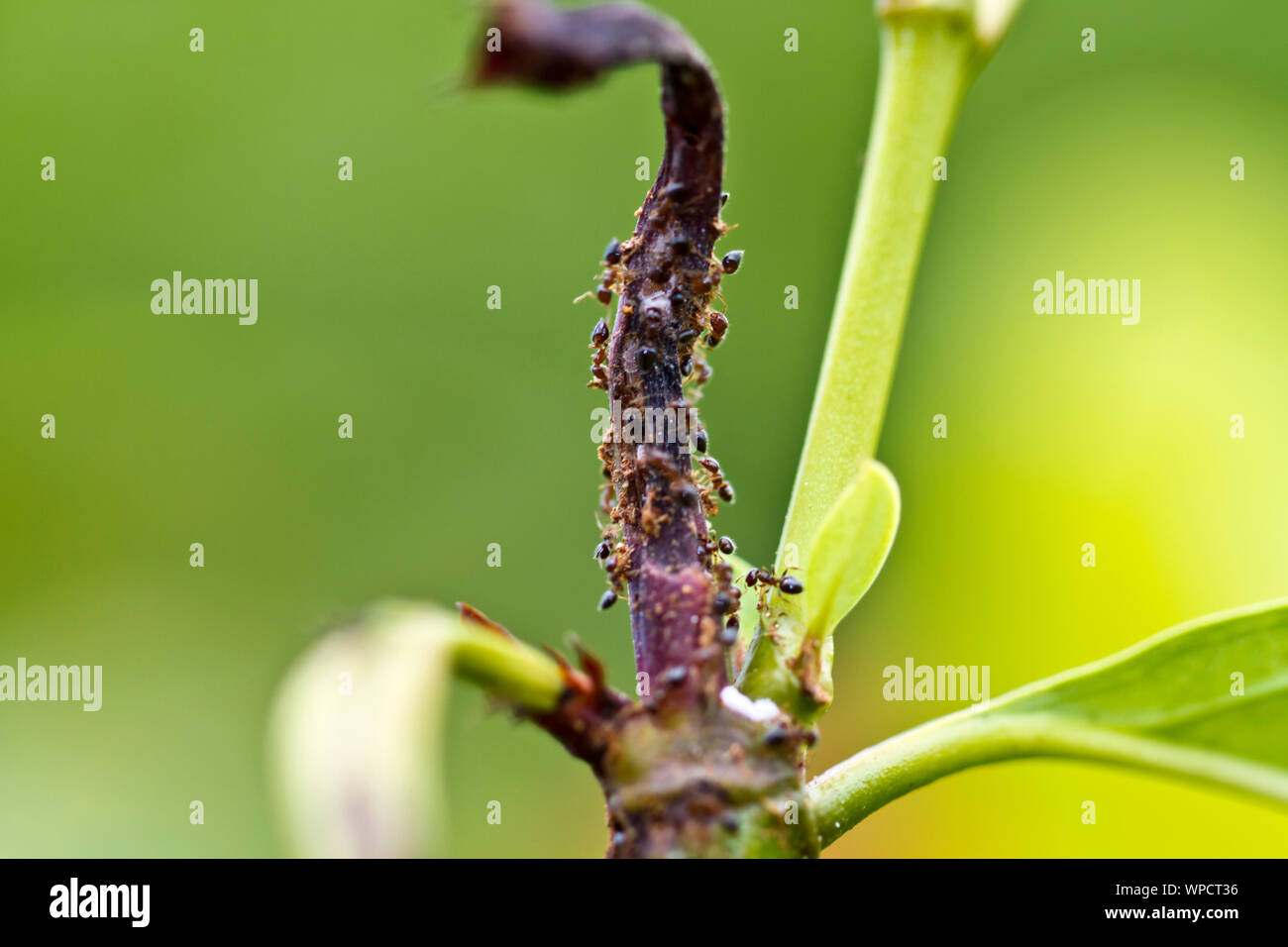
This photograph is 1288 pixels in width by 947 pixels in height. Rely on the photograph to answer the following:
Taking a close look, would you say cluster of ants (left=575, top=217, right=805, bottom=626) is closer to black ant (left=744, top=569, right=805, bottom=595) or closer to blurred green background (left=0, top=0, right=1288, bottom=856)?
black ant (left=744, top=569, right=805, bottom=595)

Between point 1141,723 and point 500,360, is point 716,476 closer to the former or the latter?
point 1141,723

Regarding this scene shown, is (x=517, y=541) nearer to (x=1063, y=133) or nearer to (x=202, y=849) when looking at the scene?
(x=202, y=849)

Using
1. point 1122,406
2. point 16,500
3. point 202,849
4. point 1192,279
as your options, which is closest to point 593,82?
point 1122,406

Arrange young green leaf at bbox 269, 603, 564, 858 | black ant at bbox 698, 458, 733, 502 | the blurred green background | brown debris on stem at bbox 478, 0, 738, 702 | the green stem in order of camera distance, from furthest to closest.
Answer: the blurred green background < black ant at bbox 698, 458, 733, 502 < the green stem < brown debris on stem at bbox 478, 0, 738, 702 < young green leaf at bbox 269, 603, 564, 858

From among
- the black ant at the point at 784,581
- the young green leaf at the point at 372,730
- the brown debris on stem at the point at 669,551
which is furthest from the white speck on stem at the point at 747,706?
the young green leaf at the point at 372,730

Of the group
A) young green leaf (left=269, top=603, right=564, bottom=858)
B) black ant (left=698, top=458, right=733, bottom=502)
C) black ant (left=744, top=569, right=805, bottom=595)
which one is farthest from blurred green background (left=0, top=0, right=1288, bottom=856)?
young green leaf (left=269, top=603, right=564, bottom=858)

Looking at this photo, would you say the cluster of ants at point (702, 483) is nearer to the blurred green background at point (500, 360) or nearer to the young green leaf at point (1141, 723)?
the young green leaf at point (1141, 723)
